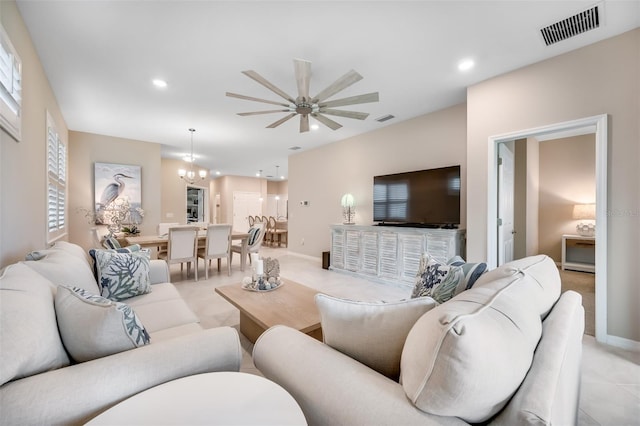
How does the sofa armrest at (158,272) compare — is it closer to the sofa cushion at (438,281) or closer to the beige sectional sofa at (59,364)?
the beige sectional sofa at (59,364)

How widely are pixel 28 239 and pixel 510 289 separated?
3427mm

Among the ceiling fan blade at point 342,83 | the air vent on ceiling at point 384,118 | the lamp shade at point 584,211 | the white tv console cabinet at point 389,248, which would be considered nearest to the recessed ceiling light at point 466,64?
the ceiling fan blade at point 342,83

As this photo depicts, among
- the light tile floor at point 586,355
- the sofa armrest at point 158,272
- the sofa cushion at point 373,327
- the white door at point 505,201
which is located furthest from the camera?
the white door at point 505,201

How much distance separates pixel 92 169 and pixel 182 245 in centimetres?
274

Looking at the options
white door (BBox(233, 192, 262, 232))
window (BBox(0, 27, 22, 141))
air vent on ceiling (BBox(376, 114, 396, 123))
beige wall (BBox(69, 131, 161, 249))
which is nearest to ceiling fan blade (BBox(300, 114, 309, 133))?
air vent on ceiling (BBox(376, 114, 396, 123))

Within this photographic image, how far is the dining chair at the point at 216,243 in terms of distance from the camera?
4480mm

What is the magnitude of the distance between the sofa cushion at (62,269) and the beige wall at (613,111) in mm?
4093

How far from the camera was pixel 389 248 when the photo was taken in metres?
4.26

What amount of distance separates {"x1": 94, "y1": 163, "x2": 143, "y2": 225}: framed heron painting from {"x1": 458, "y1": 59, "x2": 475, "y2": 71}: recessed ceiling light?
19.3 ft

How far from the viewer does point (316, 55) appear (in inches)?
101

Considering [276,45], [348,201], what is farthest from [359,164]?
[276,45]

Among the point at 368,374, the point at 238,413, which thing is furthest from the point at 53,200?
the point at 368,374

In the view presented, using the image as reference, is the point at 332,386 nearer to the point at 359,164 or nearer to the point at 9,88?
the point at 9,88

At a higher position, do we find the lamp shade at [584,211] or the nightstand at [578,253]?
the lamp shade at [584,211]
